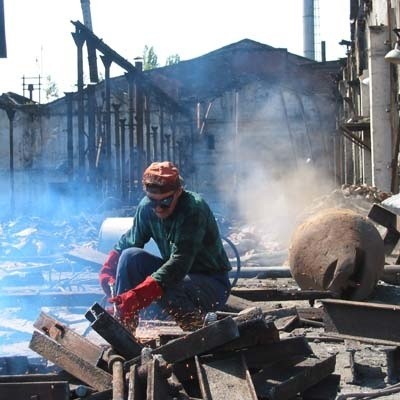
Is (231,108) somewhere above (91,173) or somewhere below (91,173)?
above

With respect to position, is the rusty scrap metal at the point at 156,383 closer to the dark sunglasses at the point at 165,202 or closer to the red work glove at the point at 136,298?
the red work glove at the point at 136,298

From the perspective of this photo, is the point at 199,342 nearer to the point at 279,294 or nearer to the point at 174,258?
the point at 174,258

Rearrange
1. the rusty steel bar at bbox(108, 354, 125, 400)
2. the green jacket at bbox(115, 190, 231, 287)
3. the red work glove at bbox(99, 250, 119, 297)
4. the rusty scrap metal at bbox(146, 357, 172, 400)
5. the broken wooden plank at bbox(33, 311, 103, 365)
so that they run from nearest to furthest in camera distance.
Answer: the rusty scrap metal at bbox(146, 357, 172, 400) < the rusty steel bar at bbox(108, 354, 125, 400) < the broken wooden plank at bbox(33, 311, 103, 365) < the green jacket at bbox(115, 190, 231, 287) < the red work glove at bbox(99, 250, 119, 297)

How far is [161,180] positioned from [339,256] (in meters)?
3.34

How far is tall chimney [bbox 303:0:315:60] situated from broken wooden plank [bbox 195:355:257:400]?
152ft

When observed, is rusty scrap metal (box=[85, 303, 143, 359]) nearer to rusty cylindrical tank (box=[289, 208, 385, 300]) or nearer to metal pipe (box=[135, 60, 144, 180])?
rusty cylindrical tank (box=[289, 208, 385, 300])

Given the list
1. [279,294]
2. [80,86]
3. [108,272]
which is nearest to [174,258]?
[108,272]

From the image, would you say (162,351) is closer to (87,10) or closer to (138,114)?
(138,114)

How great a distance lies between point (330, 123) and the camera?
3841 cm

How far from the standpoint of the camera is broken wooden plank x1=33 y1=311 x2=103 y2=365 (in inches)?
176

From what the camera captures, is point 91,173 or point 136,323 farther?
point 91,173

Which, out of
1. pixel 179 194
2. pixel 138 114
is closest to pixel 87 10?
pixel 138 114

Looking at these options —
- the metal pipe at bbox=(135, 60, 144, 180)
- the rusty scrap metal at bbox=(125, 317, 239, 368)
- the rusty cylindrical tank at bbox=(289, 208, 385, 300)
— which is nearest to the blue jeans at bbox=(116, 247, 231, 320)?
the rusty scrap metal at bbox=(125, 317, 239, 368)

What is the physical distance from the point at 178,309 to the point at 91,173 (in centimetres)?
1554
